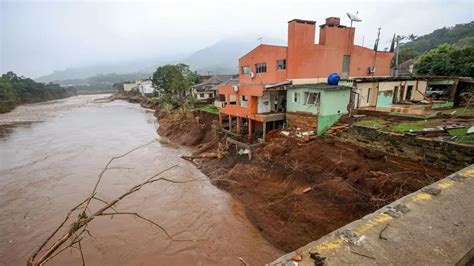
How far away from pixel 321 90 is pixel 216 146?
9750 mm

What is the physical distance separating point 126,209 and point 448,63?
28822mm

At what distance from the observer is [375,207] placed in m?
8.53

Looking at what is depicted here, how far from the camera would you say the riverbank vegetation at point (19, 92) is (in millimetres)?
52750

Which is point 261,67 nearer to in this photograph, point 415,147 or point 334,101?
point 334,101

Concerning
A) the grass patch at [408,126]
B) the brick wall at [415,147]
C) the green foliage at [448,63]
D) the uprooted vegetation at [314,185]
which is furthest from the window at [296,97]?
the green foliage at [448,63]

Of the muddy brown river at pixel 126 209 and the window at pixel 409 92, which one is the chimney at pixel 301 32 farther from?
the muddy brown river at pixel 126 209

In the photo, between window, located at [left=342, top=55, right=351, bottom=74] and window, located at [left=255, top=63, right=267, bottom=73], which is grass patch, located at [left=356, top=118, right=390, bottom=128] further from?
window, located at [left=255, top=63, right=267, bottom=73]

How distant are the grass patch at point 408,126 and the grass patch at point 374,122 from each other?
57 cm

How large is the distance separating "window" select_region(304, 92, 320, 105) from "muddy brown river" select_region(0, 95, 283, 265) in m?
7.70

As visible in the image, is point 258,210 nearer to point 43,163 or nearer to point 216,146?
point 216,146

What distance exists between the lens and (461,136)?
349 inches

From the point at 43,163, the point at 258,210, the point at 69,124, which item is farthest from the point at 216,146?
the point at 69,124

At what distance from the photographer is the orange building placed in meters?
16.9

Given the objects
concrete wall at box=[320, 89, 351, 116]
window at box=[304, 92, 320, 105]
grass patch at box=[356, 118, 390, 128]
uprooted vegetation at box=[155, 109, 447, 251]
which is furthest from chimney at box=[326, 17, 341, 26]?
uprooted vegetation at box=[155, 109, 447, 251]
